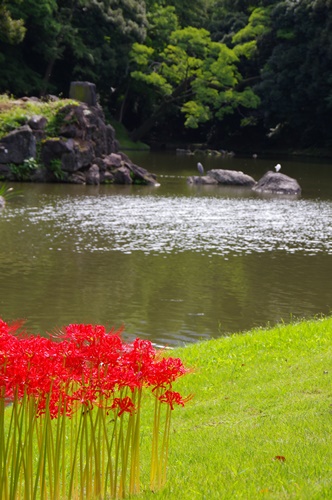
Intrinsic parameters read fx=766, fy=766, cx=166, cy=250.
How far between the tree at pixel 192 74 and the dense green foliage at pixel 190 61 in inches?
3.9

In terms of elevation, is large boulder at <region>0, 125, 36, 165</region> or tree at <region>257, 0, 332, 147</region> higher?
tree at <region>257, 0, 332, 147</region>

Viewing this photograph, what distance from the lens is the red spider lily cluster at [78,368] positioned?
4000 mm

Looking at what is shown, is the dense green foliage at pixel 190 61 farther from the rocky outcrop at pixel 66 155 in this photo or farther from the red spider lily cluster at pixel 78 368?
the red spider lily cluster at pixel 78 368

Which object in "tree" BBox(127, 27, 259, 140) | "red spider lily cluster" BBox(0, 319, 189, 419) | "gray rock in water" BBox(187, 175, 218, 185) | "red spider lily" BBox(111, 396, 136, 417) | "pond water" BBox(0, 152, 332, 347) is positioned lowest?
"pond water" BBox(0, 152, 332, 347)

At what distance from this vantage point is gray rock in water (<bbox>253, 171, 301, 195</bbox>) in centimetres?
3239

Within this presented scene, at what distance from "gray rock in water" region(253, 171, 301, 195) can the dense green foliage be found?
1915 centimetres

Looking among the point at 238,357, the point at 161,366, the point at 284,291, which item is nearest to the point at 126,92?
the point at 284,291

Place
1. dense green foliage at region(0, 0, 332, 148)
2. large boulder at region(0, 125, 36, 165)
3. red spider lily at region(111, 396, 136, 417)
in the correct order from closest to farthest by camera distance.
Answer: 1. red spider lily at region(111, 396, 136, 417)
2. large boulder at region(0, 125, 36, 165)
3. dense green foliage at region(0, 0, 332, 148)

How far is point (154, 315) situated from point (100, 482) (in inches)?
326

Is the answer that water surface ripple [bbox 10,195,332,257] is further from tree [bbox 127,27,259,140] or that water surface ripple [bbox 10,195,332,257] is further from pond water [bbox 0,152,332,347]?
tree [bbox 127,27,259,140]

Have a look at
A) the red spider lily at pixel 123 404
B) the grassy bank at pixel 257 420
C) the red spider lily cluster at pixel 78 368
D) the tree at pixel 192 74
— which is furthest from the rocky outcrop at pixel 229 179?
the red spider lily at pixel 123 404

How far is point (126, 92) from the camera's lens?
6197 cm

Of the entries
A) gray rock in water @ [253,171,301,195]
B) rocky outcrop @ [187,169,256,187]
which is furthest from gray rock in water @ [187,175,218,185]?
gray rock in water @ [253,171,301,195]

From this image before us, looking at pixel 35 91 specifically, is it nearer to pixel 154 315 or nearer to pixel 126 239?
pixel 126 239
